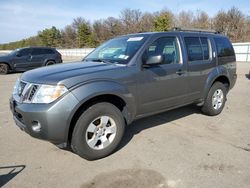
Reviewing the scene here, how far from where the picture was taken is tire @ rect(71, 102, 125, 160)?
3.52 meters

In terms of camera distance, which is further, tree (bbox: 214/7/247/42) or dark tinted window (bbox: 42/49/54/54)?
tree (bbox: 214/7/247/42)

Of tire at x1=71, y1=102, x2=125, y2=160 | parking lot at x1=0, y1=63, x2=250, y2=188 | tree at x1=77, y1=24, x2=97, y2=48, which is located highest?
tree at x1=77, y1=24, x2=97, y2=48

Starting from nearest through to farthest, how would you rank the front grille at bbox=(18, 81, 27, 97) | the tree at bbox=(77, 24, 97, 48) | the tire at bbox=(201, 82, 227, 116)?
1. the front grille at bbox=(18, 81, 27, 97)
2. the tire at bbox=(201, 82, 227, 116)
3. the tree at bbox=(77, 24, 97, 48)

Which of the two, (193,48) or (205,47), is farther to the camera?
(205,47)

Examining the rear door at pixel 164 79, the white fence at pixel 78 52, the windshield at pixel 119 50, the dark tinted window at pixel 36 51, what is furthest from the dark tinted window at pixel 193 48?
the white fence at pixel 78 52

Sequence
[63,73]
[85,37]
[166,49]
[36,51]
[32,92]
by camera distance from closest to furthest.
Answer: [32,92]
[63,73]
[166,49]
[36,51]
[85,37]

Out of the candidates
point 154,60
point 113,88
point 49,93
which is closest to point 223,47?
point 154,60

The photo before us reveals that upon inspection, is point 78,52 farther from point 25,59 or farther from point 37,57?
point 25,59

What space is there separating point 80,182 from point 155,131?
2055mm

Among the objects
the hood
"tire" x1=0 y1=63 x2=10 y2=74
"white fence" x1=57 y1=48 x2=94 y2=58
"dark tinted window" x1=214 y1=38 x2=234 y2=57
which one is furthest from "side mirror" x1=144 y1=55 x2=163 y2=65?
"white fence" x1=57 y1=48 x2=94 y2=58

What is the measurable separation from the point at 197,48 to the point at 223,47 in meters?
1.08

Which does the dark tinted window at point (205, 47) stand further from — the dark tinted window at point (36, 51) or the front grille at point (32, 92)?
the dark tinted window at point (36, 51)

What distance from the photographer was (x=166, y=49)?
182 inches

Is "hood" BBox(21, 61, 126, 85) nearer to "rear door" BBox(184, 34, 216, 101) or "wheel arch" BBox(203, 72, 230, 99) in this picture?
"rear door" BBox(184, 34, 216, 101)
